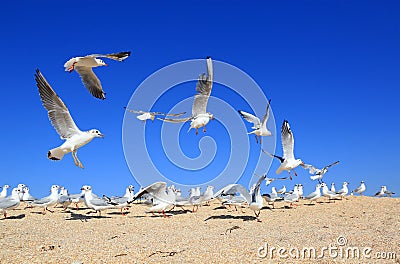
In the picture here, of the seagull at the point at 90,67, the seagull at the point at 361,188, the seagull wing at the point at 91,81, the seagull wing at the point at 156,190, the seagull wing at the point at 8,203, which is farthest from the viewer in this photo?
the seagull at the point at 361,188

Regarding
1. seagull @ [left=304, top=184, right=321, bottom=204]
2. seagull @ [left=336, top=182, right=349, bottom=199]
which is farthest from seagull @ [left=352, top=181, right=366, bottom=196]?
seagull @ [left=304, top=184, right=321, bottom=204]

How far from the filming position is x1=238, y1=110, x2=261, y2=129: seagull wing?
14405mm

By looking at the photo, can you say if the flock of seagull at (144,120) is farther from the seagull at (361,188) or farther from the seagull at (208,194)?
the seagull at (361,188)

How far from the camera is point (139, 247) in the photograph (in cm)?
730

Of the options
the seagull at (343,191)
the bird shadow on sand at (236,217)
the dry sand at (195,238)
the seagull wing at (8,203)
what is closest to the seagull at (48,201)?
the seagull wing at (8,203)

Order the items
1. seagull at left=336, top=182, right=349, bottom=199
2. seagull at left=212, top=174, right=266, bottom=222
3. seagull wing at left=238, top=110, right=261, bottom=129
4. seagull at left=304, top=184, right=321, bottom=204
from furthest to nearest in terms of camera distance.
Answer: seagull at left=336, top=182, right=349, bottom=199 < seagull at left=304, top=184, right=321, bottom=204 < seagull wing at left=238, top=110, right=261, bottom=129 < seagull at left=212, top=174, right=266, bottom=222

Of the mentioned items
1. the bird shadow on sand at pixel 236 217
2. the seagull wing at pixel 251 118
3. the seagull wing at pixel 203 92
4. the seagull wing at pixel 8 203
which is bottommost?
the seagull wing at pixel 8 203

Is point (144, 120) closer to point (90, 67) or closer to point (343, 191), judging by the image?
point (90, 67)

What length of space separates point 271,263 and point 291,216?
22.1 feet

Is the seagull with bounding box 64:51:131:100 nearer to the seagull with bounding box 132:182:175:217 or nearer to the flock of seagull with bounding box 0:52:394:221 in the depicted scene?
the flock of seagull with bounding box 0:52:394:221

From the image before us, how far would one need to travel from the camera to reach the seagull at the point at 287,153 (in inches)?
530

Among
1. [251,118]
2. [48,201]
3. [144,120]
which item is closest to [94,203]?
[48,201]

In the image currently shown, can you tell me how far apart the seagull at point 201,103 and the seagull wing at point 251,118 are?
6.65 feet

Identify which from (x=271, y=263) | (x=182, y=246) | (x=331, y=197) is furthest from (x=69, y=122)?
(x=331, y=197)
